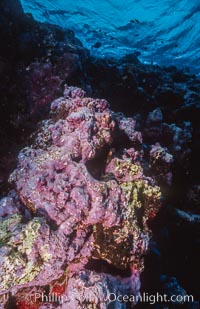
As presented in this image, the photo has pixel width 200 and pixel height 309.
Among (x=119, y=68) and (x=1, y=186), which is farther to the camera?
(x=119, y=68)

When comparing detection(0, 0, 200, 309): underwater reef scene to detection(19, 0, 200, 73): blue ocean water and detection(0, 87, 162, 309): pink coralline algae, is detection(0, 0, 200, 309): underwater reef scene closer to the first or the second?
detection(0, 87, 162, 309): pink coralline algae

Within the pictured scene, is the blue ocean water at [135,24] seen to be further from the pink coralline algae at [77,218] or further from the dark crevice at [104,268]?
the dark crevice at [104,268]

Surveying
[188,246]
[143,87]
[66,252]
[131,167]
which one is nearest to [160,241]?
[188,246]

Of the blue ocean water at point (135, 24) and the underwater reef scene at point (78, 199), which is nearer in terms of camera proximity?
the underwater reef scene at point (78, 199)

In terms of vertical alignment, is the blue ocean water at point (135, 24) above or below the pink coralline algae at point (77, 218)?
above

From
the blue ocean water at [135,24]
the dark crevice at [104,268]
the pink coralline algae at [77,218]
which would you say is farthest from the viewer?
the blue ocean water at [135,24]

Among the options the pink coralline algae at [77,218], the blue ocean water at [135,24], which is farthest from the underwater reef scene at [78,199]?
the blue ocean water at [135,24]

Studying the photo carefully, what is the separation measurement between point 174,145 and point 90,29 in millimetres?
13134

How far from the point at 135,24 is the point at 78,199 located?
14.6 metres

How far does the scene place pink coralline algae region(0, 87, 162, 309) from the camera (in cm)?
222

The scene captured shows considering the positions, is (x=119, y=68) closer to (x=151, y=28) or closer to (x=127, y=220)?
(x=127, y=220)

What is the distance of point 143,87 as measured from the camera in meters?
7.08

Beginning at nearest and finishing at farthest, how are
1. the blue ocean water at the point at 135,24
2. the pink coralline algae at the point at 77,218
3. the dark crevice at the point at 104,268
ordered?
1. the pink coralline algae at the point at 77,218
2. the dark crevice at the point at 104,268
3. the blue ocean water at the point at 135,24

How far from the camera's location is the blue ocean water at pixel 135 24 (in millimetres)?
13508
